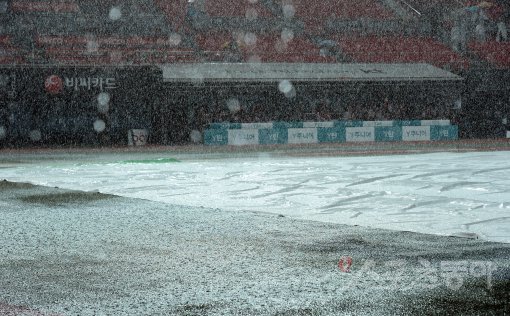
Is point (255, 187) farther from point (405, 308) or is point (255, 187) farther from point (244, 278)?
point (405, 308)

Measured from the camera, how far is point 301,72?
33.4 meters

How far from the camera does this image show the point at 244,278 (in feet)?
→ 18.5

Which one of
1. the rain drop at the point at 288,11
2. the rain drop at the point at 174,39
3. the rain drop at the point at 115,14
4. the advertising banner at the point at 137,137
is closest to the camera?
the advertising banner at the point at 137,137

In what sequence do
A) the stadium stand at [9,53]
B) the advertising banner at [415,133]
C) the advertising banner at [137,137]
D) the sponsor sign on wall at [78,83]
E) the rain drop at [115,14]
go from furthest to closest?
the rain drop at [115,14], the advertising banner at [415,133], the advertising banner at [137,137], the stadium stand at [9,53], the sponsor sign on wall at [78,83]

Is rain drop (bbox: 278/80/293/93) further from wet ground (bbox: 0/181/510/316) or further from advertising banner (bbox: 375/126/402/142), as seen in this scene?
wet ground (bbox: 0/181/510/316)

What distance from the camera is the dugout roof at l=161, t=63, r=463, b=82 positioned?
31719mm

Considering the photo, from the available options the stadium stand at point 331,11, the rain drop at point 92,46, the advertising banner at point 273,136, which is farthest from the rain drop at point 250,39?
the rain drop at point 92,46

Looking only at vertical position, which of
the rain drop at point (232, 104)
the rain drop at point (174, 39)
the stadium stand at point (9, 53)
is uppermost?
the rain drop at point (174, 39)

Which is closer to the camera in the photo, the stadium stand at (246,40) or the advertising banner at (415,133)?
the stadium stand at (246,40)

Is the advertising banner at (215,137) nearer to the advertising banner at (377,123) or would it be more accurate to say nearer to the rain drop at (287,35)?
the advertising banner at (377,123)

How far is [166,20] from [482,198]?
27.8 metres

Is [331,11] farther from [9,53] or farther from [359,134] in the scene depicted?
[9,53]

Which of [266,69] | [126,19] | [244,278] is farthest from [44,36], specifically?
[244,278]

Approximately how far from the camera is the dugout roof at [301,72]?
31.7 meters
